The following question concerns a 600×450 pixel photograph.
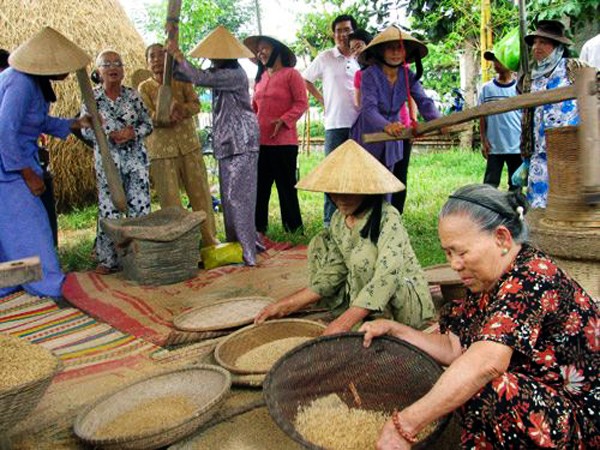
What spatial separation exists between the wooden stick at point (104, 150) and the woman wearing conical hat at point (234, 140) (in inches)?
30.5


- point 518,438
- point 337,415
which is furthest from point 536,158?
point 518,438

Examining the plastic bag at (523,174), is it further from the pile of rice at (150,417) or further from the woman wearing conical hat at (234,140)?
the pile of rice at (150,417)

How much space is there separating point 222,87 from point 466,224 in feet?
10.7

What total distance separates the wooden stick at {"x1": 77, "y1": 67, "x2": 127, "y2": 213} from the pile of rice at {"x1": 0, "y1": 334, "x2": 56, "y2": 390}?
7.71 feet

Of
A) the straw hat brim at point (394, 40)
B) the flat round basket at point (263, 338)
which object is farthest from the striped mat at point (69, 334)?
the straw hat brim at point (394, 40)

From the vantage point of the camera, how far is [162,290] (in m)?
4.29

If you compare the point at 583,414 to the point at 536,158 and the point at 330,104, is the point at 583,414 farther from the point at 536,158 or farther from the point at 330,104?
the point at 330,104

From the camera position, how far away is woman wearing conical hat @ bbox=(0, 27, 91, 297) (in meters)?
4.04

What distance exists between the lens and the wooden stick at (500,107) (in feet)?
6.91

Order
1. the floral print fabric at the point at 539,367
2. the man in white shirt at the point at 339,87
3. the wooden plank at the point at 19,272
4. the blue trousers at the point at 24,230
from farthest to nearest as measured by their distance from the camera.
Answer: the man in white shirt at the point at 339,87, the blue trousers at the point at 24,230, the wooden plank at the point at 19,272, the floral print fabric at the point at 539,367

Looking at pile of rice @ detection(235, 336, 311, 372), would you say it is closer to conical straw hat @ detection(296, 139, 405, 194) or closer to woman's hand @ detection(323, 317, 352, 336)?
woman's hand @ detection(323, 317, 352, 336)

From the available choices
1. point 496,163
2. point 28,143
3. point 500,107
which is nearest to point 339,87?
point 496,163

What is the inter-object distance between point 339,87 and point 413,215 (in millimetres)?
1519

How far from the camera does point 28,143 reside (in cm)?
423
